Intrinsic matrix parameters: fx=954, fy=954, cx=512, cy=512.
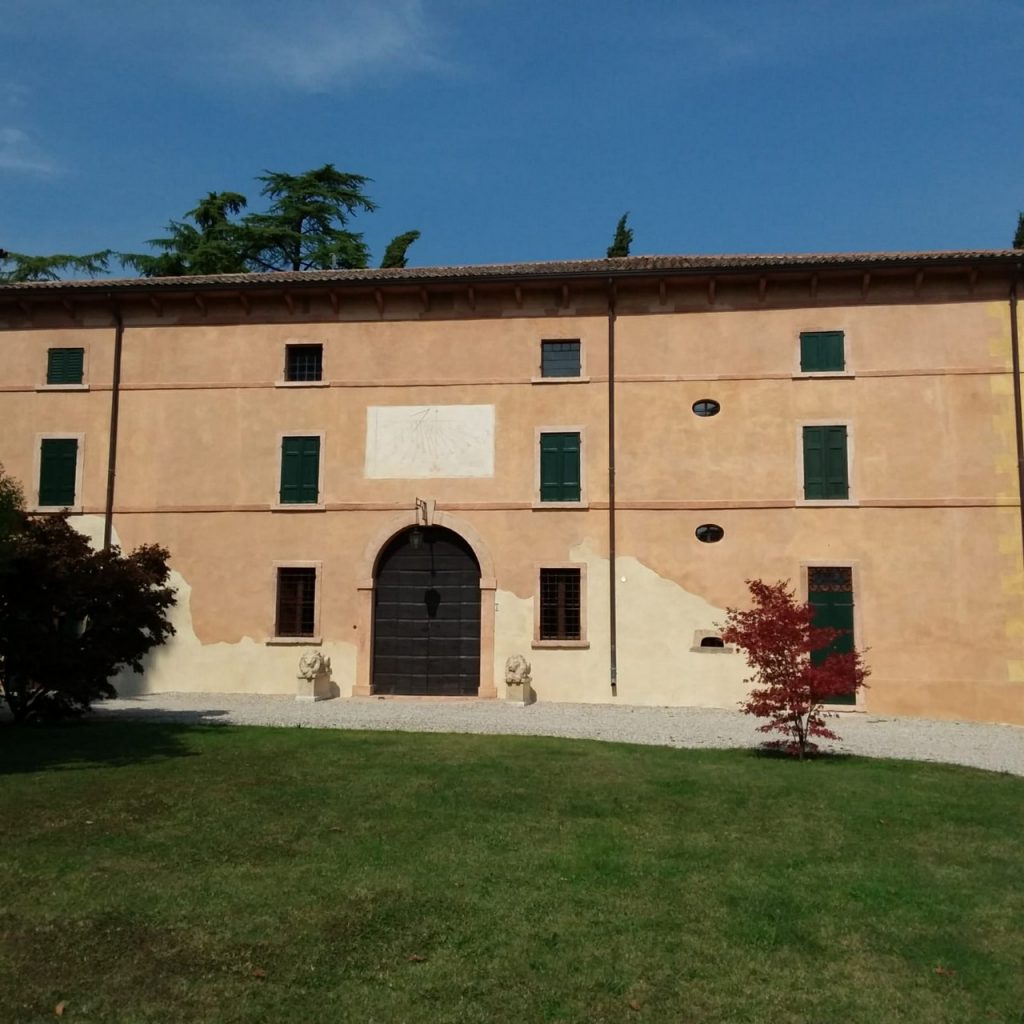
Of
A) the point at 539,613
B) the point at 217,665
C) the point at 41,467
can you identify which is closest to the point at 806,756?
the point at 539,613

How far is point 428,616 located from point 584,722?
520 cm

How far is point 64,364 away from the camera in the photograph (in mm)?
20594

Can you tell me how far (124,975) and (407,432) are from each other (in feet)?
50.9

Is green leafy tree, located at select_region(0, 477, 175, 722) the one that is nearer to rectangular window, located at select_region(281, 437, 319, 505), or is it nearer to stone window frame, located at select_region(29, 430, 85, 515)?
rectangular window, located at select_region(281, 437, 319, 505)

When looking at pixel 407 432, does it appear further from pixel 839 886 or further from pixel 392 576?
pixel 839 886

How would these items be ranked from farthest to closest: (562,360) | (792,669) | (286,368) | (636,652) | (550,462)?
1. (286,368)
2. (562,360)
3. (550,462)
4. (636,652)
5. (792,669)

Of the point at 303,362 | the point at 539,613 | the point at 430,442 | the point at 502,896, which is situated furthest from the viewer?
the point at 303,362

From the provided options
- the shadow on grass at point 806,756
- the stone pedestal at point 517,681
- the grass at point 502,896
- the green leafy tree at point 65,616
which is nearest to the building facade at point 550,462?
the stone pedestal at point 517,681

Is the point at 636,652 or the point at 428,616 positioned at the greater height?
the point at 428,616

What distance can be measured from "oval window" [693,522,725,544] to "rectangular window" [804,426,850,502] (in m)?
1.80

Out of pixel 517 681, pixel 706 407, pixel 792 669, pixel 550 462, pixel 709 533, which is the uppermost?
pixel 706 407

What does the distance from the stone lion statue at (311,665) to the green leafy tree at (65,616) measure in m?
3.26

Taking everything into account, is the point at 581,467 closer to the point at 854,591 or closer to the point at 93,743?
the point at 854,591

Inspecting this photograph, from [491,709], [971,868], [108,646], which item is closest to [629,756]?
[971,868]
